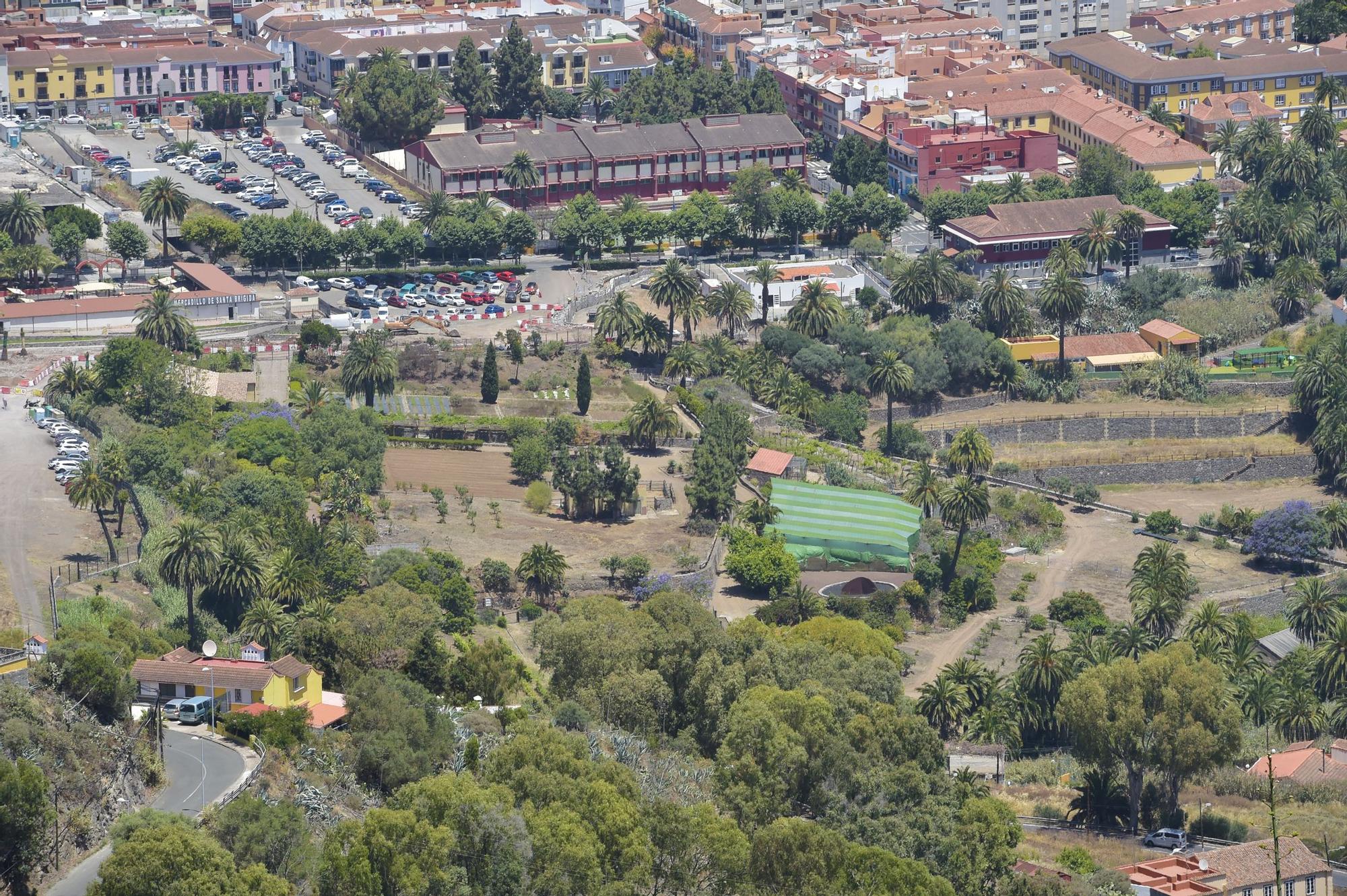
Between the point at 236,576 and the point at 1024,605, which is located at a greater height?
the point at 236,576

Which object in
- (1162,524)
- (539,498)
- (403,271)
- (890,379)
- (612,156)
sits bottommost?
(1162,524)

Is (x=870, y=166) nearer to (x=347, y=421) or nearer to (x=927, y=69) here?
(x=927, y=69)

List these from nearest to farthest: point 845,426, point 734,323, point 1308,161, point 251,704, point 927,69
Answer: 1. point 251,704
2. point 845,426
3. point 734,323
4. point 1308,161
5. point 927,69

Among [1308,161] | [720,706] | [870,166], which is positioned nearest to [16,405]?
[720,706]

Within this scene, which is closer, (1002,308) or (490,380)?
(490,380)

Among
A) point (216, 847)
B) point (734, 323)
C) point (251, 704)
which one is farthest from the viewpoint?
point (734, 323)

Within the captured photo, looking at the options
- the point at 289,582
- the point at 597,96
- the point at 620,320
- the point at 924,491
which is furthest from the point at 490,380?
the point at 597,96

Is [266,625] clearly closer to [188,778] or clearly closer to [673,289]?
[188,778]
